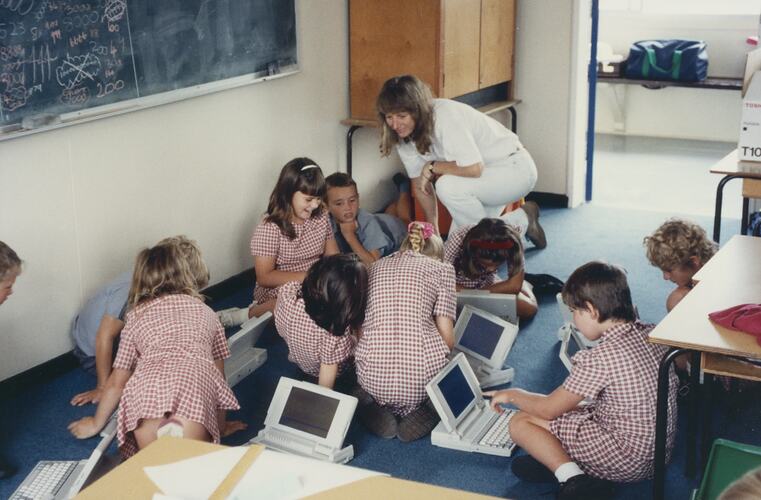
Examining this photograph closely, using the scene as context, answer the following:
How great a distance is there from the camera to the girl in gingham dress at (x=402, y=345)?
320cm

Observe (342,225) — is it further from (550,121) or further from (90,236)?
(550,121)

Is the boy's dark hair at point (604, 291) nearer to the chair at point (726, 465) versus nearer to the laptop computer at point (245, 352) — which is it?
the chair at point (726, 465)

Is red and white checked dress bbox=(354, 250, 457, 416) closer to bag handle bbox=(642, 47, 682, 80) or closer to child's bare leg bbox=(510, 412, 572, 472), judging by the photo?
child's bare leg bbox=(510, 412, 572, 472)

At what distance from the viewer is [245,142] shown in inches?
181

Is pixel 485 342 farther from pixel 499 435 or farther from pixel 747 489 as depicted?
pixel 747 489

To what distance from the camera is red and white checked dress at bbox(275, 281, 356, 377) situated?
3273 millimetres

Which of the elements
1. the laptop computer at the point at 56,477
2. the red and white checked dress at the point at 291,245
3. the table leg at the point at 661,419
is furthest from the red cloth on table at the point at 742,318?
the red and white checked dress at the point at 291,245

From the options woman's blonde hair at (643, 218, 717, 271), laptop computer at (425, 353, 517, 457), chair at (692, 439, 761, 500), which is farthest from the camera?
woman's blonde hair at (643, 218, 717, 271)

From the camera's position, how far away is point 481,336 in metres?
3.71

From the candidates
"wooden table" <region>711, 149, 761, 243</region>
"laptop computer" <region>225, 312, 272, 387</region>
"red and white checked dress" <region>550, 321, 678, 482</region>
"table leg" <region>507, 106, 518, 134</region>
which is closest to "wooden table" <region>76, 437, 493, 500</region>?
"red and white checked dress" <region>550, 321, 678, 482</region>

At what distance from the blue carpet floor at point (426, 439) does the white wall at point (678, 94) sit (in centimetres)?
348

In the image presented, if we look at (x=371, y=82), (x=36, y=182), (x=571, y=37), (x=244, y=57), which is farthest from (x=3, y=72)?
(x=571, y=37)

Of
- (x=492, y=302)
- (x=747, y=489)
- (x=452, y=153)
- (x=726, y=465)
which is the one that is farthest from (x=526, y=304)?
(x=747, y=489)

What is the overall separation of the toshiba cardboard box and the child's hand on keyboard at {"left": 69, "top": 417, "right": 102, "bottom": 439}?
8.94 feet
